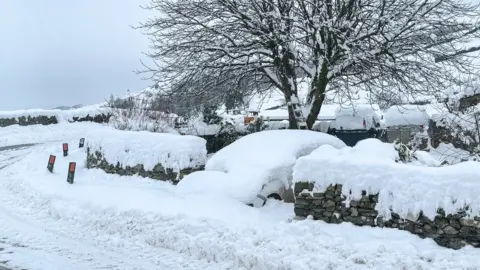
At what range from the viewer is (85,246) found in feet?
23.5

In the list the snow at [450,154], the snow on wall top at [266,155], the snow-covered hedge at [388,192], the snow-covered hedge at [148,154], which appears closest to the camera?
the snow-covered hedge at [388,192]

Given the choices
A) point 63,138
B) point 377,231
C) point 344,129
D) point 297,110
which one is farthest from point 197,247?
point 63,138

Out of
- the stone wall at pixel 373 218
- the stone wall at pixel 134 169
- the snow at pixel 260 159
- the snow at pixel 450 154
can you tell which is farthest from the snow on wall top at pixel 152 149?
the snow at pixel 450 154

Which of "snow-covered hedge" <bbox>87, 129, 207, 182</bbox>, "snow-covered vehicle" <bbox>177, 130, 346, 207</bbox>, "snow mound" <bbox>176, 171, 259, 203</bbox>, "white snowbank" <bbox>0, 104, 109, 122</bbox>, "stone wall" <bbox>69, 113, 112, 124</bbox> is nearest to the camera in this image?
"snow mound" <bbox>176, 171, 259, 203</bbox>

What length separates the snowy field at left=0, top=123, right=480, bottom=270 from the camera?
6.09 metres

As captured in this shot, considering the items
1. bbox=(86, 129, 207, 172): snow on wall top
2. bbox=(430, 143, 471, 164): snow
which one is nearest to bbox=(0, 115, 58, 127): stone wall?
bbox=(86, 129, 207, 172): snow on wall top

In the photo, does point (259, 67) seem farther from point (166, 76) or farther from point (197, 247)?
point (197, 247)

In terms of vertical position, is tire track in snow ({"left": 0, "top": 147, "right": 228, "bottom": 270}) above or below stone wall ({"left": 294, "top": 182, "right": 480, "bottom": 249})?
below

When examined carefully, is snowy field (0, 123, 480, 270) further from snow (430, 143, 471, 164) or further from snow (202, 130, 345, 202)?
snow (430, 143, 471, 164)

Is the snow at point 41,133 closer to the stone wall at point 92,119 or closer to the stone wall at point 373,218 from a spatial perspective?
the stone wall at point 92,119

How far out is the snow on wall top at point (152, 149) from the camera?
37.8 feet

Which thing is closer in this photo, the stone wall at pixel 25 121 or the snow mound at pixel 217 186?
the snow mound at pixel 217 186

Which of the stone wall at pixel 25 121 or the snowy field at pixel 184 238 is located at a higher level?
the stone wall at pixel 25 121

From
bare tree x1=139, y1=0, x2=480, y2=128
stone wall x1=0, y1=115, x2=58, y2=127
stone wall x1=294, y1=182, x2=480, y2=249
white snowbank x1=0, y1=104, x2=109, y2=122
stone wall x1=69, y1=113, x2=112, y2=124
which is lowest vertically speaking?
stone wall x1=294, y1=182, x2=480, y2=249
